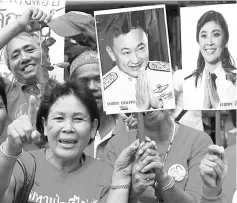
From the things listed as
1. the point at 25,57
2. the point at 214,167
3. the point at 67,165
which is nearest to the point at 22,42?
the point at 25,57

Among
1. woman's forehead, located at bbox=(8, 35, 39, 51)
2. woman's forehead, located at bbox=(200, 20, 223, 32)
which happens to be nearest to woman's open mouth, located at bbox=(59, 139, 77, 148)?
woman's forehead, located at bbox=(8, 35, 39, 51)

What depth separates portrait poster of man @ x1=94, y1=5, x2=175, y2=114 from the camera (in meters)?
2.30

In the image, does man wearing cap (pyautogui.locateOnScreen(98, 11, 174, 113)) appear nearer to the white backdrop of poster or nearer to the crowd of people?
the crowd of people

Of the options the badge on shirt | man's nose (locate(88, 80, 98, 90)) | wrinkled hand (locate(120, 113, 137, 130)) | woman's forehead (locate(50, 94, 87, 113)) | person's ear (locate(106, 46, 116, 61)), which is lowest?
the badge on shirt

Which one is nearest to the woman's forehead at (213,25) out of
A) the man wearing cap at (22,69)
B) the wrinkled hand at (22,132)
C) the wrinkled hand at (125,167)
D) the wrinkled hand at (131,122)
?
the wrinkled hand at (131,122)

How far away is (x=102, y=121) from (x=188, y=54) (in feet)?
2.23

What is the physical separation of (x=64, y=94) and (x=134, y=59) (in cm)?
36

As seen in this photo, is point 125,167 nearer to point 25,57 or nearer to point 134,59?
point 134,59

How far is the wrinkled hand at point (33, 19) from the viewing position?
7.67 feet

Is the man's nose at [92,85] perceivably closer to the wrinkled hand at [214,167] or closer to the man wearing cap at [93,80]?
the man wearing cap at [93,80]

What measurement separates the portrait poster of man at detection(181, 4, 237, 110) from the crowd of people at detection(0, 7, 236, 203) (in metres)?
0.22

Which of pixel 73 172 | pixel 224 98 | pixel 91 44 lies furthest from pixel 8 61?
pixel 224 98

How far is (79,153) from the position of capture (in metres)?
2.22

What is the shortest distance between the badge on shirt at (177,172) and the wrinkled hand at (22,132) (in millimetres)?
778
